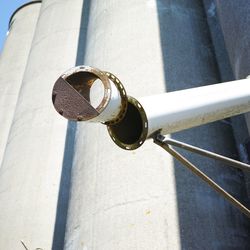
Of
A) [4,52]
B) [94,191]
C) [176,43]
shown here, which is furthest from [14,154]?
[4,52]

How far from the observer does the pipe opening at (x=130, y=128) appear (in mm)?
2096

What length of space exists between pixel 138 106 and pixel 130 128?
128mm

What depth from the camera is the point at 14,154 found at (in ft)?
22.7

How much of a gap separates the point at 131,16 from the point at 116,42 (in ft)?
1.70

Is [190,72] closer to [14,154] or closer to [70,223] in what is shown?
[70,223]

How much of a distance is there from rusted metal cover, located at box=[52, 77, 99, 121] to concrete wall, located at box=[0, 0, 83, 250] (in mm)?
4266

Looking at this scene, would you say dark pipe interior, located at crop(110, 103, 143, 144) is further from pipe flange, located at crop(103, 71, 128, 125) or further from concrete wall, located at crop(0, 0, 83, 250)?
concrete wall, located at crop(0, 0, 83, 250)

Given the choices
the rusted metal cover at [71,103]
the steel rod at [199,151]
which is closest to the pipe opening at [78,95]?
the rusted metal cover at [71,103]

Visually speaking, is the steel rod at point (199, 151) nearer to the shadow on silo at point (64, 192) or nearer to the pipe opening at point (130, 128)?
the pipe opening at point (130, 128)

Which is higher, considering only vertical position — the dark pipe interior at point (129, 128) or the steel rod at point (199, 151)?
the dark pipe interior at point (129, 128)

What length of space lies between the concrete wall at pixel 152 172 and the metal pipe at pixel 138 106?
176cm

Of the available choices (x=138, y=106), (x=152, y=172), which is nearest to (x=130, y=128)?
(x=138, y=106)

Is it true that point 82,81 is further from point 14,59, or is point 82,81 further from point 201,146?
point 14,59

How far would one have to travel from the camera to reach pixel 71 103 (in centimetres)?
194
